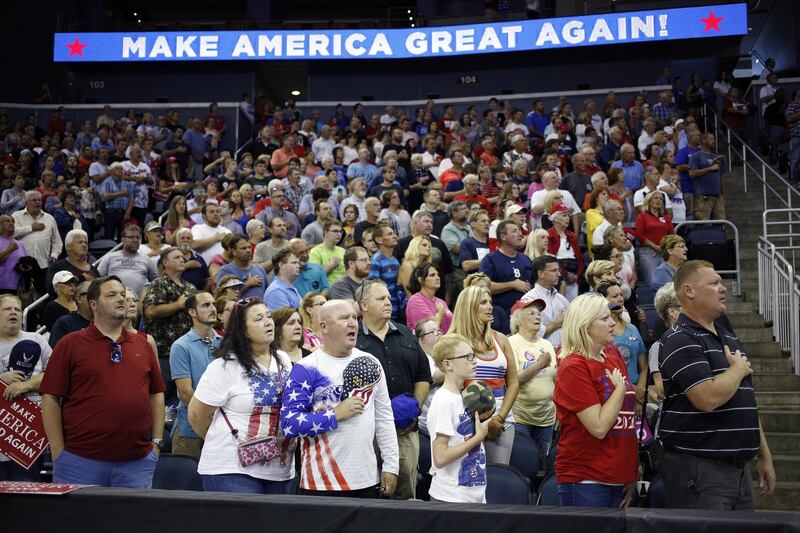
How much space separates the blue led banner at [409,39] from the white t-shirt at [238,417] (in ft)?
59.7

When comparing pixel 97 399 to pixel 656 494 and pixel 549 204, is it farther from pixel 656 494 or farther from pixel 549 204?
pixel 549 204

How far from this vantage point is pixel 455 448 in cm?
461

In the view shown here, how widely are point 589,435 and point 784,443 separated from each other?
4.06 meters

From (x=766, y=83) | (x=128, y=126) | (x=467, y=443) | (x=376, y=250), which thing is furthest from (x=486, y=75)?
(x=467, y=443)

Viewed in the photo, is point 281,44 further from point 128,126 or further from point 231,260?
point 231,260

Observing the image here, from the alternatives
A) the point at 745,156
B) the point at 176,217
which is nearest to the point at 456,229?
the point at 176,217

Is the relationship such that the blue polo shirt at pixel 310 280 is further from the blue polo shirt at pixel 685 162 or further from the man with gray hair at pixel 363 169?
the blue polo shirt at pixel 685 162

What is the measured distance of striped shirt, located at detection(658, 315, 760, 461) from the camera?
4102 mm

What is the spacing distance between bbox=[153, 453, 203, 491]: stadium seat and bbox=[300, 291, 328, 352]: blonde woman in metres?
1.46

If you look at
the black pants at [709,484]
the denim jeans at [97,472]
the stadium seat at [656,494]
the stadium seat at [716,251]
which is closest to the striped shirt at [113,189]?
the stadium seat at [716,251]

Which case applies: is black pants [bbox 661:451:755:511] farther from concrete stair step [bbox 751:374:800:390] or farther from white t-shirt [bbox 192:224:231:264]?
white t-shirt [bbox 192:224:231:264]

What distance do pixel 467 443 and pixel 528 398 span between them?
6.43 ft

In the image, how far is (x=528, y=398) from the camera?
6480 millimetres

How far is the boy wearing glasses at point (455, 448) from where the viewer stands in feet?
15.2
